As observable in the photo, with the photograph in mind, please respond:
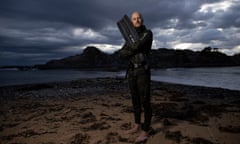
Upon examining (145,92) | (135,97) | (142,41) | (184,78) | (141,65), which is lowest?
(184,78)

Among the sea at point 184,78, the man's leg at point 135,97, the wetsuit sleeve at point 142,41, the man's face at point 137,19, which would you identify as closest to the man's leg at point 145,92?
the man's leg at point 135,97

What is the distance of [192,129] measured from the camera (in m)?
5.49

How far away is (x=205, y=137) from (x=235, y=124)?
1.79 metres

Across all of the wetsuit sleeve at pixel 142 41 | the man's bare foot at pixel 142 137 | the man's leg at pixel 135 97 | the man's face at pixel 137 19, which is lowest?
the man's bare foot at pixel 142 137

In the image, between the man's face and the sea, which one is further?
the sea

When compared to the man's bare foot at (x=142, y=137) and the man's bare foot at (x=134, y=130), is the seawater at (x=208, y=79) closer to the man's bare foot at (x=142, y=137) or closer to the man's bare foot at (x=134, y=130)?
the man's bare foot at (x=134, y=130)

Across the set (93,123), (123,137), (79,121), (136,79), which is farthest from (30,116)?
(136,79)

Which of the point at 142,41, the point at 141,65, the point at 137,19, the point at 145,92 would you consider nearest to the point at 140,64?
the point at 141,65

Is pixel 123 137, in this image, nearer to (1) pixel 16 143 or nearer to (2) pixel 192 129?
(2) pixel 192 129

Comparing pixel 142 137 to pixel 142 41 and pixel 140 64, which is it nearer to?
pixel 140 64

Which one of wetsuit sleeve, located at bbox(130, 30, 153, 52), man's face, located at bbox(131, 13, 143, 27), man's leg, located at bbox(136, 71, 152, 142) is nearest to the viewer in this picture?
wetsuit sleeve, located at bbox(130, 30, 153, 52)

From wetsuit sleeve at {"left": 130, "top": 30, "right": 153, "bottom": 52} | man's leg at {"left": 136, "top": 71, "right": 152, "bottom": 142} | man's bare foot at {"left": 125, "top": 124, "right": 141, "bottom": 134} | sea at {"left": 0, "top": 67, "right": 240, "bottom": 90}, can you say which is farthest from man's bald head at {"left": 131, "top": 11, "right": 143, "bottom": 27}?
sea at {"left": 0, "top": 67, "right": 240, "bottom": 90}

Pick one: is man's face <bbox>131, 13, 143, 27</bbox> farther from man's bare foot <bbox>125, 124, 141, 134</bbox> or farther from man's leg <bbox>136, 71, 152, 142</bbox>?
man's bare foot <bbox>125, 124, 141, 134</bbox>

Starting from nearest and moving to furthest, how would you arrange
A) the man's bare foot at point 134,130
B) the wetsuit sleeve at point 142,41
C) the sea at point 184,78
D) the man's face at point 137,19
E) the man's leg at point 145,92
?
1. the wetsuit sleeve at point 142,41
2. the man's leg at point 145,92
3. the man's face at point 137,19
4. the man's bare foot at point 134,130
5. the sea at point 184,78
